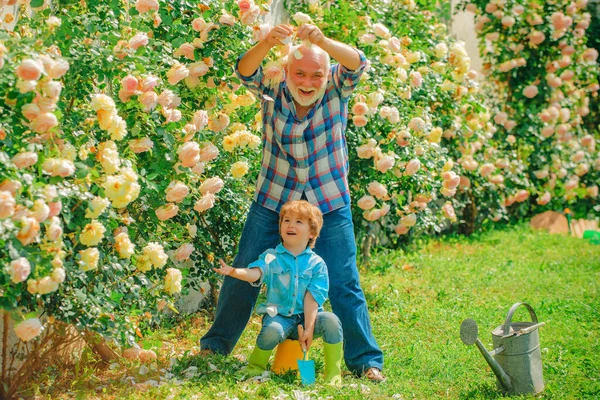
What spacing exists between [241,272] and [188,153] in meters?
0.54

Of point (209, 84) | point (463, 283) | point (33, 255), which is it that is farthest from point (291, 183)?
point (463, 283)

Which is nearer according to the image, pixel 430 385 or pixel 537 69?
pixel 430 385

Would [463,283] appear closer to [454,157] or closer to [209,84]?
[454,157]

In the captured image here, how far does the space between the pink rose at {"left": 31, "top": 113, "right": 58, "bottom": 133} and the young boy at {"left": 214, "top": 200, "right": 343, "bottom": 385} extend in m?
1.05

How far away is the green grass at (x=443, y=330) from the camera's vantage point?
11.9ft

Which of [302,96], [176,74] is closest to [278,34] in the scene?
[302,96]

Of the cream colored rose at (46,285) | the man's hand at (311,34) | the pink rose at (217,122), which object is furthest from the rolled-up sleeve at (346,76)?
the cream colored rose at (46,285)

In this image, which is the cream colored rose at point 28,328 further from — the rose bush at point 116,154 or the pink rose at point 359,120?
the pink rose at point 359,120

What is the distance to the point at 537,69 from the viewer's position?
25.0ft

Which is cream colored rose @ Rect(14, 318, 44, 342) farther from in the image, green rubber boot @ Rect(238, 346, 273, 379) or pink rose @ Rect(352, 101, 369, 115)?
pink rose @ Rect(352, 101, 369, 115)

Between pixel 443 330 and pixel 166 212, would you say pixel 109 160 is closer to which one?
pixel 166 212

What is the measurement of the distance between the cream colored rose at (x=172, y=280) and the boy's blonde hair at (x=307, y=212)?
498mm

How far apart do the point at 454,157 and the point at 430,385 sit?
308 centimetres

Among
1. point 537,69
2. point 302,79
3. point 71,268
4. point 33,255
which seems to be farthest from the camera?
point 537,69
